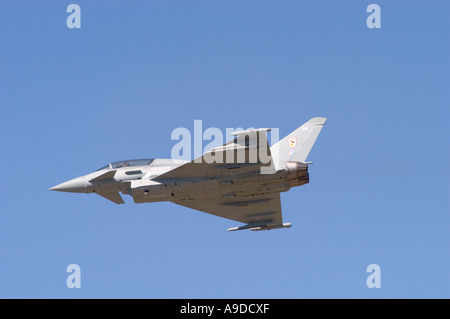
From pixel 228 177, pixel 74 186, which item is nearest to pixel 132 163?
pixel 74 186

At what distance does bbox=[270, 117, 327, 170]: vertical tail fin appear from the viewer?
36.9 metres

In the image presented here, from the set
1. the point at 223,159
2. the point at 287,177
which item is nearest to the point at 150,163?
the point at 223,159

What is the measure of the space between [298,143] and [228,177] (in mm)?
3833

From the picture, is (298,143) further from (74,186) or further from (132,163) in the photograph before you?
(74,186)

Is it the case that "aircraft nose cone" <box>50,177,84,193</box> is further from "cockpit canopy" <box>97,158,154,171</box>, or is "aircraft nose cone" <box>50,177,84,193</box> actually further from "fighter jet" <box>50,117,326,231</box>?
"cockpit canopy" <box>97,158,154,171</box>

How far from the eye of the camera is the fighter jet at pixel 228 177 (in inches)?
1358

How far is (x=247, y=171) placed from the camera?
115 feet

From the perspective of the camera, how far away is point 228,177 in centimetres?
3559

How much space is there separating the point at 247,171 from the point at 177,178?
9.89ft

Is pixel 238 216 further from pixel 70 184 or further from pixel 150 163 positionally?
pixel 70 184

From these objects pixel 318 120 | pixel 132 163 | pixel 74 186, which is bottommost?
pixel 74 186

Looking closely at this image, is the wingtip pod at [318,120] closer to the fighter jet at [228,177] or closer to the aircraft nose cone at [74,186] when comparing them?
the fighter jet at [228,177]

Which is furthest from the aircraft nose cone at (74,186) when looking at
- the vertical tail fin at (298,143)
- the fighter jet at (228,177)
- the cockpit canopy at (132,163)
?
the vertical tail fin at (298,143)

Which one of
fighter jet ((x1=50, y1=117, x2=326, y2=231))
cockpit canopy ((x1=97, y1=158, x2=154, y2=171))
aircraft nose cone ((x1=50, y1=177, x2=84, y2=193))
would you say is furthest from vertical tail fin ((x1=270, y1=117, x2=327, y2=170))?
aircraft nose cone ((x1=50, y1=177, x2=84, y2=193))
